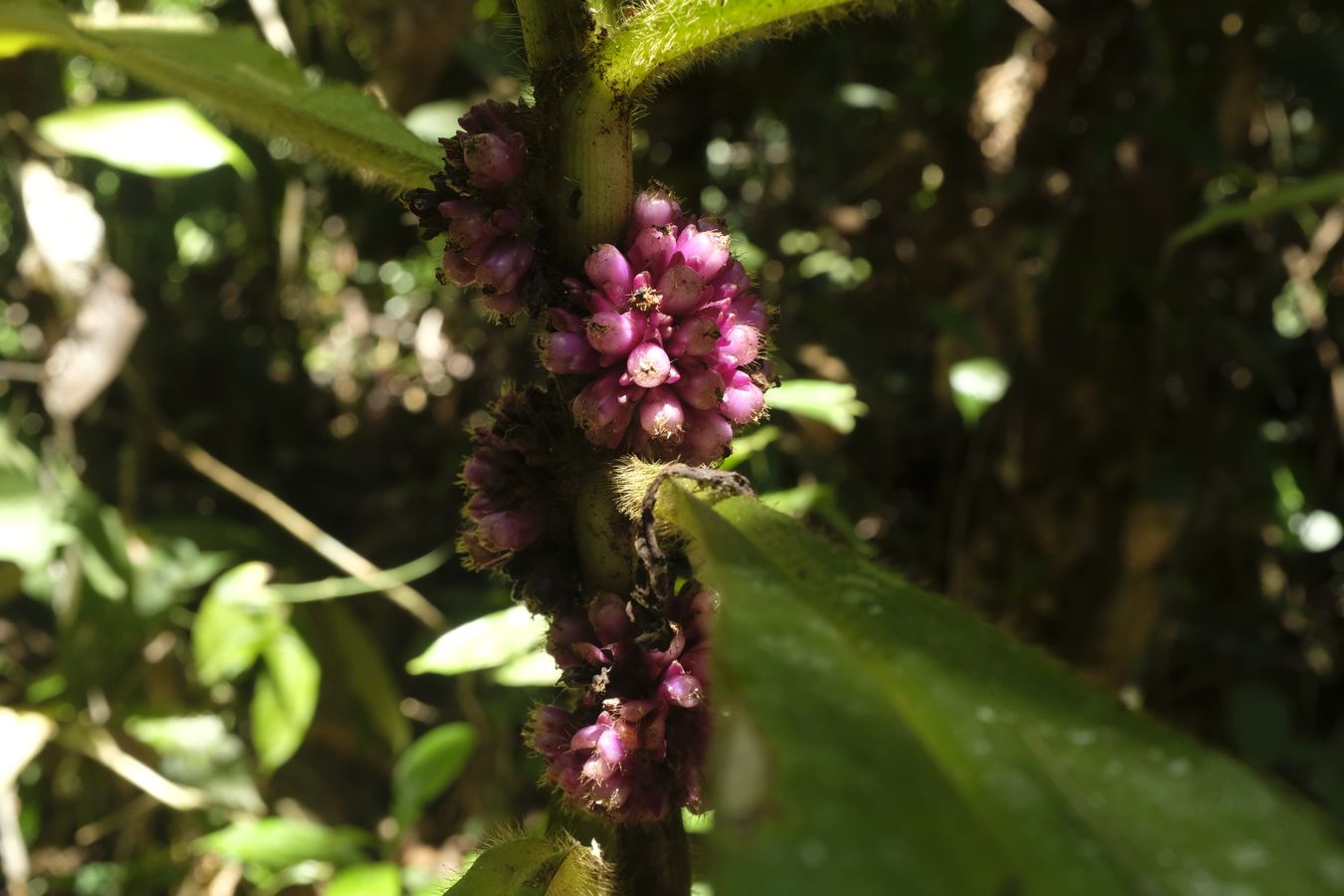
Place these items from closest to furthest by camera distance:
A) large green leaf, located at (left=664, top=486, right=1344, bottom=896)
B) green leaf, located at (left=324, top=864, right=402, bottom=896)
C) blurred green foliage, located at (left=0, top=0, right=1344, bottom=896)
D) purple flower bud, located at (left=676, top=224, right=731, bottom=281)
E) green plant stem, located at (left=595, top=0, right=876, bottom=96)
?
large green leaf, located at (left=664, top=486, right=1344, bottom=896)
green plant stem, located at (left=595, top=0, right=876, bottom=96)
purple flower bud, located at (left=676, top=224, right=731, bottom=281)
green leaf, located at (left=324, top=864, right=402, bottom=896)
blurred green foliage, located at (left=0, top=0, right=1344, bottom=896)

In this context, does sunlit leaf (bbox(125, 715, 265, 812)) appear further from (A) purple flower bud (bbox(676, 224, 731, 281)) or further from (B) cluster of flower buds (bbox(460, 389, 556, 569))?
(A) purple flower bud (bbox(676, 224, 731, 281))

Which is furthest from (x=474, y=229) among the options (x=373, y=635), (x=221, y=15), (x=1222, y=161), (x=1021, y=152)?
(x=221, y=15)

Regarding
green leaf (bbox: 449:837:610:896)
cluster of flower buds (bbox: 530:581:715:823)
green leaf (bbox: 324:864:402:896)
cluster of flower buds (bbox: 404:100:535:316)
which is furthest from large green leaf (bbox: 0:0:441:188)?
green leaf (bbox: 324:864:402:896)

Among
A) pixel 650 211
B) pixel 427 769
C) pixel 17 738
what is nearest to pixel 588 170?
pixel 650 211

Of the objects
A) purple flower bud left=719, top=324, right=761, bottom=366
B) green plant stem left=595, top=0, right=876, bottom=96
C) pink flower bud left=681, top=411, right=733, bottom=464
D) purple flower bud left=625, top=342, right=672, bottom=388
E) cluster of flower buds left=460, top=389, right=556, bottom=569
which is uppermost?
green plant stem left=595, top=0, right=876, bottom=96

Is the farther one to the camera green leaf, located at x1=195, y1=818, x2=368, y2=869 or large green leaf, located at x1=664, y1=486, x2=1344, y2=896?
green leaf, located at x1=195, y1=818, x2=368, y2=869

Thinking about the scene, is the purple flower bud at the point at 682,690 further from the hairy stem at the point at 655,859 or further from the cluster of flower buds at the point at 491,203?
the cluster of flower buds at the point at 491,203

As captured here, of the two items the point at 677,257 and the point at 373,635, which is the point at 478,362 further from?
the point at 677,257
